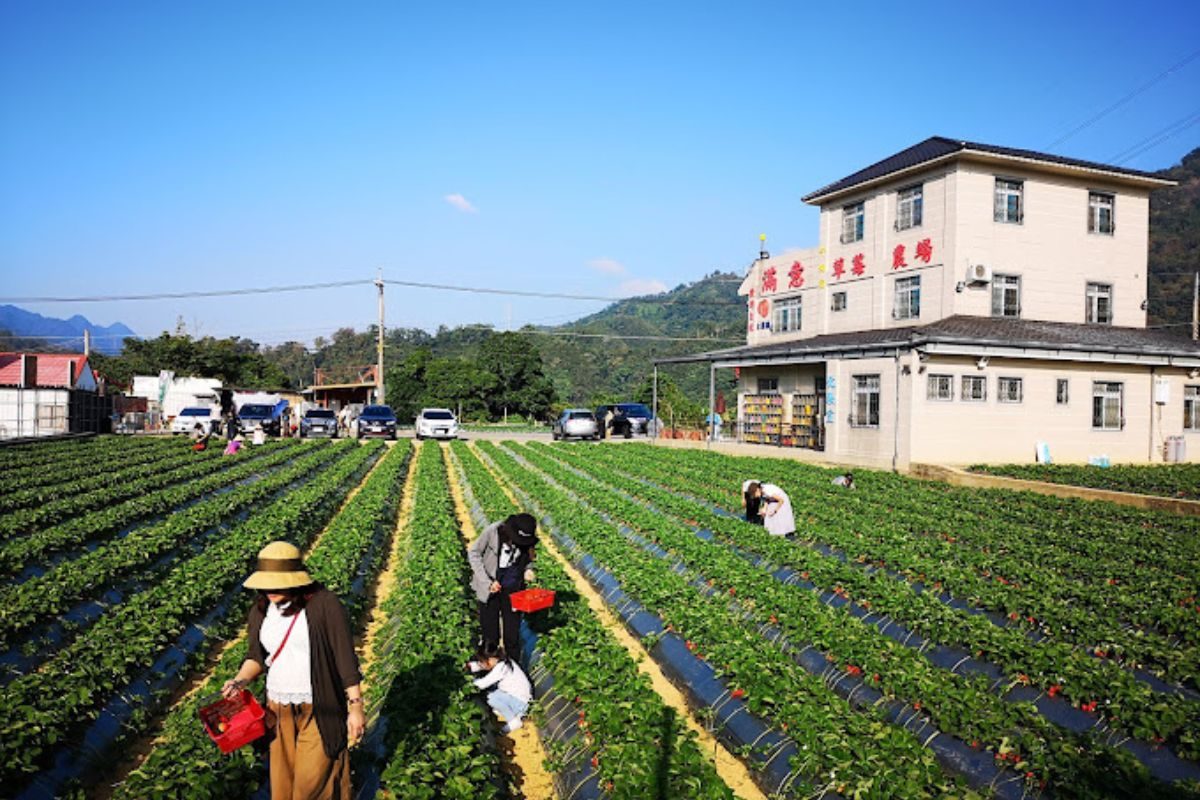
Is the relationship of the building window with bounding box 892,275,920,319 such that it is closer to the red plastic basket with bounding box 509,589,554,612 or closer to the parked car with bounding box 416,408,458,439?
the parked car with bounding box 416,408,458,439

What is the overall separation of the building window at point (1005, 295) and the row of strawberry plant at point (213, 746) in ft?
73.4

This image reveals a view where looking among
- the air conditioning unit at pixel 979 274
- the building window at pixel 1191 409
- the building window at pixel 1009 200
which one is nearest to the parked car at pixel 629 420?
the air conditioning unit at pixel 979 274

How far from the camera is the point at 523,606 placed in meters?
6.41

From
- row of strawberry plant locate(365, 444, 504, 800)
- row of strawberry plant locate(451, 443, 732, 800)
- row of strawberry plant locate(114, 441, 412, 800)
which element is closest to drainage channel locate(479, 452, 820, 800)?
row of strawberry plant locate(451, 443, 732, 800)

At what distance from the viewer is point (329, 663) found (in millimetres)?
3914

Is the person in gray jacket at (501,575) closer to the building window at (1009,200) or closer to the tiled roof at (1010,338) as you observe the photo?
the tiled roof at (1010,338)

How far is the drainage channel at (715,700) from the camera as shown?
5.11 metres

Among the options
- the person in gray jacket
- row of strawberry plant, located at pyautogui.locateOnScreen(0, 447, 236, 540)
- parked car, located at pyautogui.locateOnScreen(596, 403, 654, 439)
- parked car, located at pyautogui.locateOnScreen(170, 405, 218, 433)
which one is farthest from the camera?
parked car, located at pyautogui.locateOnScreen(170, 405, 218, 433)

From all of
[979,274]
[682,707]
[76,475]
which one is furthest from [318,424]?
[682,707]

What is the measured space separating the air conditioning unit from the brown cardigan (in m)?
25.2

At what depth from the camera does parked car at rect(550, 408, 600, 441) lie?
1474 inches

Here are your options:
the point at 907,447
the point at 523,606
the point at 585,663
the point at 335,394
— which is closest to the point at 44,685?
the point at 523,606

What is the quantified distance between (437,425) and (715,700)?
31525 millimetres

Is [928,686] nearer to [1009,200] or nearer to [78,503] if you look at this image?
[78,503]
